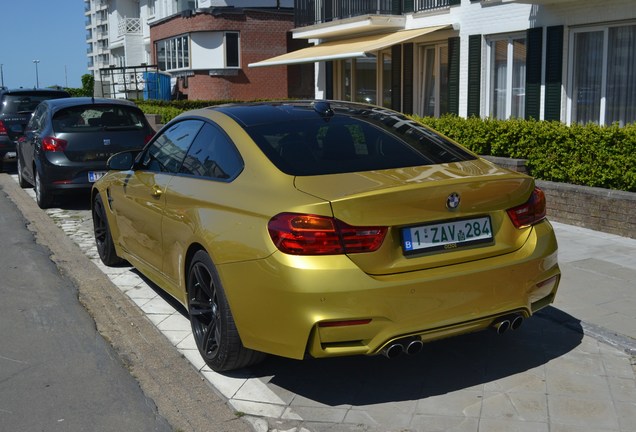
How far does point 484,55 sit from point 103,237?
1130 cm

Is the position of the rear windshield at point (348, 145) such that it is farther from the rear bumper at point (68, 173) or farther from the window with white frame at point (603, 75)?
the window with white frame at point (603, 75)

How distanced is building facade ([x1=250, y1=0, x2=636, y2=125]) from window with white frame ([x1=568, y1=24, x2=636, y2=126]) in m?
0.02

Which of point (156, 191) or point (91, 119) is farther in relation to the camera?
point (91, 119)

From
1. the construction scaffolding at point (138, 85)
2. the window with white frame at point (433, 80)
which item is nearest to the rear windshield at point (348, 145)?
the window with white frame at point (433, 80)

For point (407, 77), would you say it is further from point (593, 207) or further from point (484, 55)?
point (593, 207)

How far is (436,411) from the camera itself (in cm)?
430

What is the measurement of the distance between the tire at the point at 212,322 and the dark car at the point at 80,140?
21.8 feet

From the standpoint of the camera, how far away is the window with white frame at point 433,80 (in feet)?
62.2

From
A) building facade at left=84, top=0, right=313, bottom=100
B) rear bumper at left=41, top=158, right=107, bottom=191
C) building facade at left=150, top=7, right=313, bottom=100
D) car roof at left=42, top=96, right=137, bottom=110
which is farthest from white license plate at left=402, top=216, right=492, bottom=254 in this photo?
building facade at left=84, top=0, right=313, bottom=100

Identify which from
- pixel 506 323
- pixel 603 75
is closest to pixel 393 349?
pixel 506 323

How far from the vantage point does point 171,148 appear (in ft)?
19.7

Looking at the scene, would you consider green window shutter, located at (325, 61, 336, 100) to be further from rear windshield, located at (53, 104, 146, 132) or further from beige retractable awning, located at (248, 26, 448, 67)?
rear windshield, located at (53, 104, 146, 132)

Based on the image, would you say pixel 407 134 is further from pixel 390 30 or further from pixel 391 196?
pixel 390 30

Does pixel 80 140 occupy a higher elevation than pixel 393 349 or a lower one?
higher
